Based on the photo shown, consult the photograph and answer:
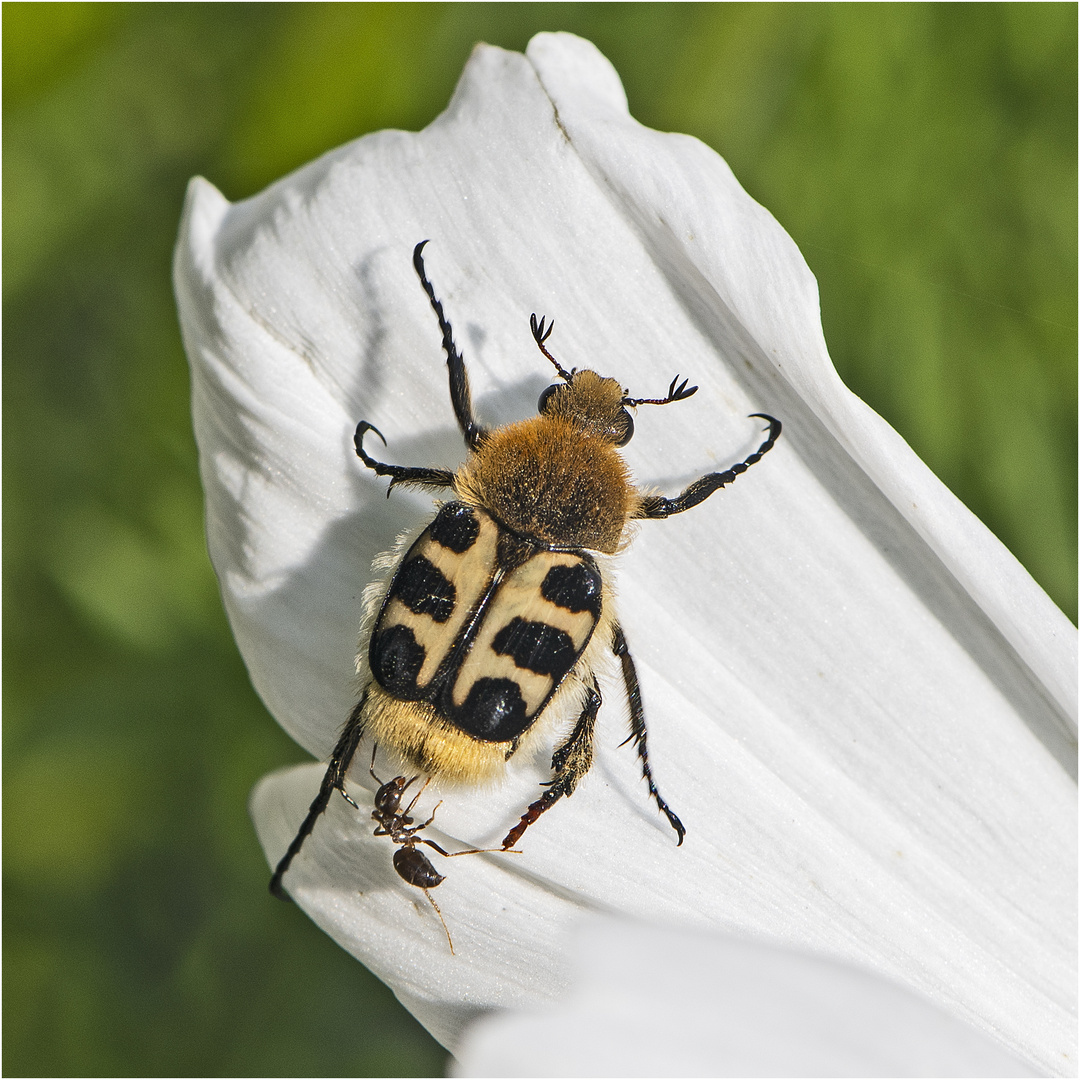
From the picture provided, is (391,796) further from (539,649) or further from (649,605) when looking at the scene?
(649,605)

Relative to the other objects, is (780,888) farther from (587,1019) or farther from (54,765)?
(54,765)

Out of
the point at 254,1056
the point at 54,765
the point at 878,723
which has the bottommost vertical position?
the point at 254,1056

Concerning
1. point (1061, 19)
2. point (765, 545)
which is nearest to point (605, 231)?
point (765, 545)

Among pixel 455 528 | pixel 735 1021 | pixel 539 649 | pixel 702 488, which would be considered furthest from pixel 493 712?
pixel 735 1021

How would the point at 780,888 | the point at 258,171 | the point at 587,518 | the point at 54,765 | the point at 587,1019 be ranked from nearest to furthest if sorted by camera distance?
the point at 587,1019 → the point at 780,888 → the point at 587,518 → the point at 258,171 → the point at 54,765

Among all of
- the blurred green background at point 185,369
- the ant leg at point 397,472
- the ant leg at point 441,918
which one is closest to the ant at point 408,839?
the ant leg at point 441,918

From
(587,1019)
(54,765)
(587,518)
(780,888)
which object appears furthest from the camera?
(54,765)

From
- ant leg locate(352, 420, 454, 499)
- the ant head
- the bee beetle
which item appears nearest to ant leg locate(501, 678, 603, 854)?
the bee beetle
